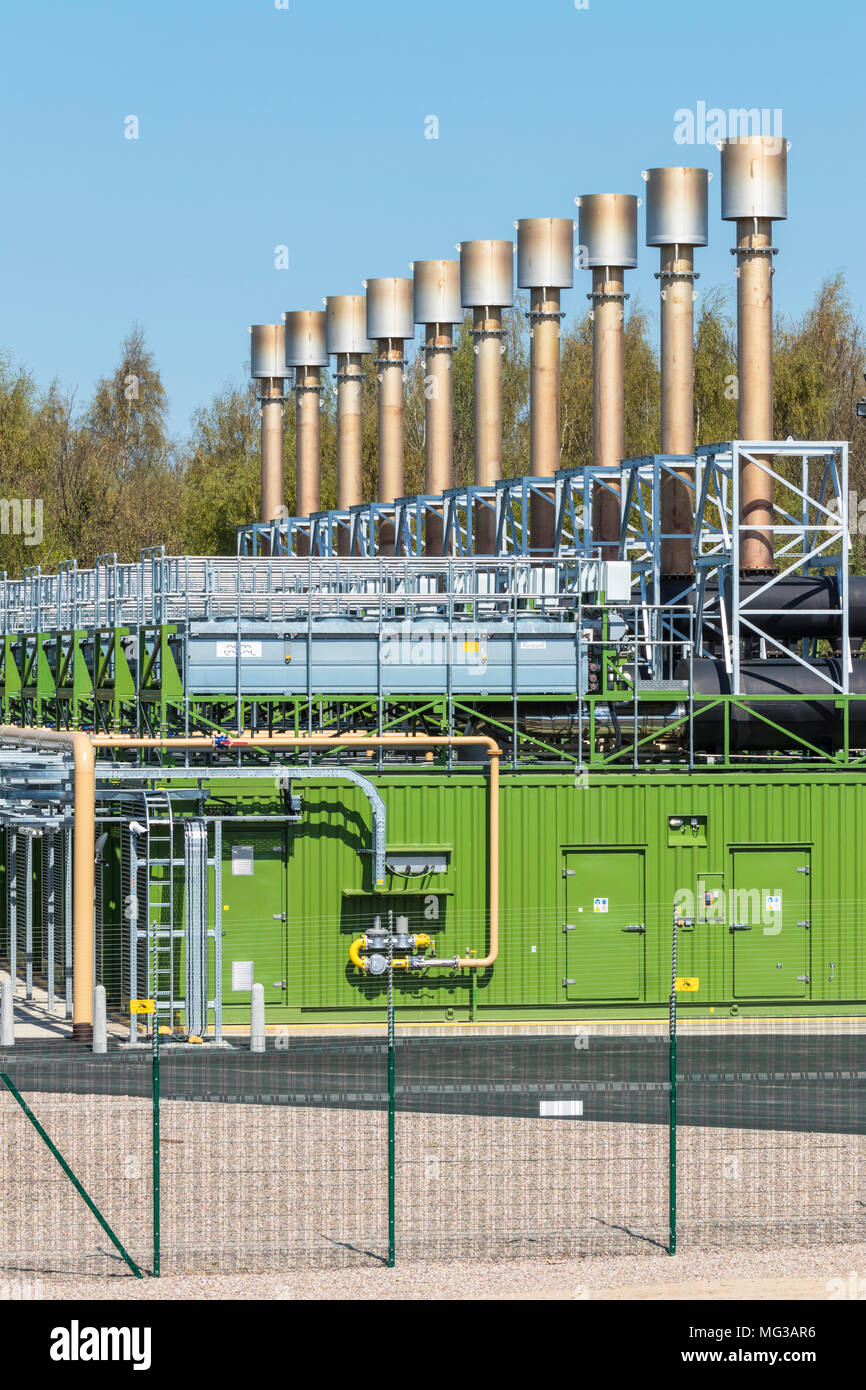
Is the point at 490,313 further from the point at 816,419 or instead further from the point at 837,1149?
the point at 837,1149

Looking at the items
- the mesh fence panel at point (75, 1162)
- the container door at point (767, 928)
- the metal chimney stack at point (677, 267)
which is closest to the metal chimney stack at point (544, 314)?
the metal chimney stack at point (677, 267)

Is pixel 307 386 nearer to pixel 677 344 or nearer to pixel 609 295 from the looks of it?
pixel 609 295

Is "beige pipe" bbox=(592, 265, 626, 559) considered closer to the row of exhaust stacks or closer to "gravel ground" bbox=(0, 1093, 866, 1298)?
the row of exhaust stacks

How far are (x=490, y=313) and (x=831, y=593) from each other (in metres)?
19.1

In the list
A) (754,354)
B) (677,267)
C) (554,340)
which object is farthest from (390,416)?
(754,354)

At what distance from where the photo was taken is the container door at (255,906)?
2556 centimetres

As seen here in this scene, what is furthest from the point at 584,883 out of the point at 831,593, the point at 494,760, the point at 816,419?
the point at 816,419

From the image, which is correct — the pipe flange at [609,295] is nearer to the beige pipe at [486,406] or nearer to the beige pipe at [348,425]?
the beige pipe at [486,406]

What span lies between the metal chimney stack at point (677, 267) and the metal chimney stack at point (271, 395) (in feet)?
79.0

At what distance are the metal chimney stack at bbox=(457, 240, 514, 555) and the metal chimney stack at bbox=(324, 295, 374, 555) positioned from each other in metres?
7.62

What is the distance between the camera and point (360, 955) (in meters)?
25.7
